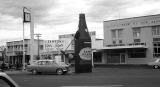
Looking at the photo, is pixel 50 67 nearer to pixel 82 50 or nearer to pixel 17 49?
pixel 82 50

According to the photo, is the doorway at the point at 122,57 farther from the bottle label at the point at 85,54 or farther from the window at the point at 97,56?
the bottle label at the point at 85,54

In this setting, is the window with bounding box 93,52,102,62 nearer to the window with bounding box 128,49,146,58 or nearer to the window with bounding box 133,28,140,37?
the window with bounding box 128,49,146,58

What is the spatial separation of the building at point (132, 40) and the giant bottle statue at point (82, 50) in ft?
52.6

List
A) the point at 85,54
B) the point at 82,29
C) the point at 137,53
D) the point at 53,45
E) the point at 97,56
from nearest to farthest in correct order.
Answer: the point at 85,54, the point at 82,29, the point at 53,45, the point at 137,53, the point at 97,56

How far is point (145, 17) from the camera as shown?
39.7 metres

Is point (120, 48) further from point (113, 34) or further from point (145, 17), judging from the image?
point (145, 17)

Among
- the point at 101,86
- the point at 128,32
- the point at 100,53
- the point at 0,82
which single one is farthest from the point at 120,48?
the point at 0,82

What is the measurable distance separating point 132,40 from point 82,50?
19391 mm

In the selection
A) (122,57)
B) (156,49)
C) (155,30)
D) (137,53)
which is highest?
(155,30)

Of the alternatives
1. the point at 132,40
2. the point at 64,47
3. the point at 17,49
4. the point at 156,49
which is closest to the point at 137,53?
the point at 132,40

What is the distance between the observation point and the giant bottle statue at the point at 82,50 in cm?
2419

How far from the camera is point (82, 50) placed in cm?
2444

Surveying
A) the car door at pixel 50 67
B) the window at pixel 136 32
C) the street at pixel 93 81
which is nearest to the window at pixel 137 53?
the window at pixel 136 32

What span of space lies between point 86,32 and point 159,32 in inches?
741
